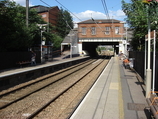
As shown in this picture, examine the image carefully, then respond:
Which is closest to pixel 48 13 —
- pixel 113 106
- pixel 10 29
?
pixel 10 29

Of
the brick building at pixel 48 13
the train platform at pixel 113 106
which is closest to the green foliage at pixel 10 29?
the train platform at pixel 113 106

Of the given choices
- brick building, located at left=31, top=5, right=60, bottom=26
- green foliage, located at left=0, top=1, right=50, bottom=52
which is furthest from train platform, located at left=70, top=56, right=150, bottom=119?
brick building, located at left=31, top=5, right=60, bottom=26

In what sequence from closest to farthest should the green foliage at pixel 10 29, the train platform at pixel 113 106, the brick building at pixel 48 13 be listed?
the train platform at pixel 113 106, the green foliage at pixel 10 29, the brick building at pixel 48 13

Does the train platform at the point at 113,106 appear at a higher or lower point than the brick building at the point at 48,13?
lower

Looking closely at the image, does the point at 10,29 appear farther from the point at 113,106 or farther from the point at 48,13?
the point at 48,13

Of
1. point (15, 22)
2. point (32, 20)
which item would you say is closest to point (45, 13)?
point (32, 20)

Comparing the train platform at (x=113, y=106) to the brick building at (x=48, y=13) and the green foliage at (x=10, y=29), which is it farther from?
the brick building at (x=48, y=13)

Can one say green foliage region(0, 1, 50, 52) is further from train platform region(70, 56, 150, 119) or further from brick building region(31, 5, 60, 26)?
brick building region(31, 5, 60, 26)

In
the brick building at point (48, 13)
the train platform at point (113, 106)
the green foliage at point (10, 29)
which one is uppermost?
the brick building at point (48, 13)

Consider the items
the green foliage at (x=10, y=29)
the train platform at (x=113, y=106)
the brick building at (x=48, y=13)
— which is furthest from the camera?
the brick building at (x=48, y=13)

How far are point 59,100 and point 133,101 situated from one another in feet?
10.5

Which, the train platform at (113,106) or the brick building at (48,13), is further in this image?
the brick building at (48,13)

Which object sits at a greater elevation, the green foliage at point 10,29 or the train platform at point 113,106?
the green foliage at point 10,29

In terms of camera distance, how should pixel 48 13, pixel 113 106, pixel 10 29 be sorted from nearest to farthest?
pixel 113 106 < pixel 10 29 < pixel 48 13
